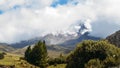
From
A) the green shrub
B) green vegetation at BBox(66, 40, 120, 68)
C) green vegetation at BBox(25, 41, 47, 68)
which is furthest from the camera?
green vegetation at BBox(25, 41, 47, 68)

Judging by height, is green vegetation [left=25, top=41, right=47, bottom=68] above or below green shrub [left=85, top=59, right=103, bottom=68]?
above

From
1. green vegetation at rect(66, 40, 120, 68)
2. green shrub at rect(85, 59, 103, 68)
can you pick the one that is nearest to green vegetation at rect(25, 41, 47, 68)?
green vegetation at rect(66, 40, 120, 68)

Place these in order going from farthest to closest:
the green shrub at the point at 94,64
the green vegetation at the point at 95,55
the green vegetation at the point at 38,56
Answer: the green vegetation at the point at 38,56 < the green vegetation at the point at 95,55 < the green shrub at the point at 94,64

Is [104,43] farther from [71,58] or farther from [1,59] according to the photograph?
[1,59]

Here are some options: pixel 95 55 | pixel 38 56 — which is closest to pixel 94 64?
pixel 95 55

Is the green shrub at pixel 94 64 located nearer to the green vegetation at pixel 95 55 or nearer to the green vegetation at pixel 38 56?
the green vegetation at pixel 95 55

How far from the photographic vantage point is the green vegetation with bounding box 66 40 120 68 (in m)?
126

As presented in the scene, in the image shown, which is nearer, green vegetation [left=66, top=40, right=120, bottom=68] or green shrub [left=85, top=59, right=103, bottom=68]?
green shrub [left=85, top=59, right=103, bottom=68]

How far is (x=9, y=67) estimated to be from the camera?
125 metres

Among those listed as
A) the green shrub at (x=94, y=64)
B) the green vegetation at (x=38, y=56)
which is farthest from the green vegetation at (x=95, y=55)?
the green vegetation at (x=38, y=56)

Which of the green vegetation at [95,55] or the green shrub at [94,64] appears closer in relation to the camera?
the green shrub at [94,64]

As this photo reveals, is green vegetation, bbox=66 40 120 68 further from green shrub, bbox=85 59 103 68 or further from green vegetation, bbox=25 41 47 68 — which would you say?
green vegetation, bbox=25 41 47 68

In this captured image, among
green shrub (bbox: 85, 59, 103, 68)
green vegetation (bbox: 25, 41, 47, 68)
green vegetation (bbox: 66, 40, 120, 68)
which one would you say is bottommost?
green shrub (bbox: 85, 59, 103, 68)

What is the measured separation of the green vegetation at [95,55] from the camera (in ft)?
412
